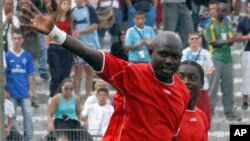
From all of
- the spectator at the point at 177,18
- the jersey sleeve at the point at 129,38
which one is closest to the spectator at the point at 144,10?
the spectator at the point at 177,18

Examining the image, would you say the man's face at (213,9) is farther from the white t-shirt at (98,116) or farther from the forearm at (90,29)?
the white t-shirt at (98,116)

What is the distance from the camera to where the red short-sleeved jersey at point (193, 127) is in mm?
8438

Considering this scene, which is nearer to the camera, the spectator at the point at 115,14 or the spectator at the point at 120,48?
the spectator at the point at 120,48

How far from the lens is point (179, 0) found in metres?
15.4

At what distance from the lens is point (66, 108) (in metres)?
13.5

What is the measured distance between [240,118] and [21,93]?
292 cm

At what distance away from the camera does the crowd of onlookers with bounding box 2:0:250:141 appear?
13594 millimetres

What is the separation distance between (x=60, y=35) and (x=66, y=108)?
667cm

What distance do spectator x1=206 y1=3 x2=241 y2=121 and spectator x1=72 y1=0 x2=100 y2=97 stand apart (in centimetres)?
158

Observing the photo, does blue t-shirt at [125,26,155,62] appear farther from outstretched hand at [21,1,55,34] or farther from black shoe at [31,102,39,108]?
outstretched hand at [21,1,55,34]

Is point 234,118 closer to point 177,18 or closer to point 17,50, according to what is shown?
point 177,18

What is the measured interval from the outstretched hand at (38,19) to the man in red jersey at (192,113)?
2.00 m

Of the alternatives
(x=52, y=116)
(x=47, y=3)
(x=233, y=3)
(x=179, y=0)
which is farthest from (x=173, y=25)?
(x=47, y=3)

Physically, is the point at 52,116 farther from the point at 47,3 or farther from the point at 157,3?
the point at 47,3
